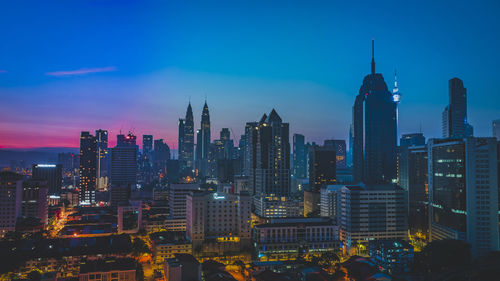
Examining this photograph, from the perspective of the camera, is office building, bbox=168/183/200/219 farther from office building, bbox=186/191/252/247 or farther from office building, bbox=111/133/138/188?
office building, bbox=111/133/138/188

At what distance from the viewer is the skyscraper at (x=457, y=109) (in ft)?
371

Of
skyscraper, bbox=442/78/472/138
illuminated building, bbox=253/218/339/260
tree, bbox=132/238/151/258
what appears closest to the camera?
tree, bbox=132/238/151/258

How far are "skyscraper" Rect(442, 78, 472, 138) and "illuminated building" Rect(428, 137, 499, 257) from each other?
53.7m

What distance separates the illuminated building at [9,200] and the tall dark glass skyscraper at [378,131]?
4376 inches

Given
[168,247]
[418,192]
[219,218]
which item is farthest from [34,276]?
[418,192]

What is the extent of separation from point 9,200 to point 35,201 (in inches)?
337

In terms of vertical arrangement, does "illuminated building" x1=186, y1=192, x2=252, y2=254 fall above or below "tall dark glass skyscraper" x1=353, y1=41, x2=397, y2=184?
below

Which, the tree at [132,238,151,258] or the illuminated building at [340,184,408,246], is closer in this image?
the tree at [132,238,151,258]

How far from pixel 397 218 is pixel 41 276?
5807cm

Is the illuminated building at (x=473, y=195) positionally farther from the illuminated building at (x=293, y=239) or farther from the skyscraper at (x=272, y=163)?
the skyscraper at (x=272, y=163)

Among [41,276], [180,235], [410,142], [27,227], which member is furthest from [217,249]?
[410,142]

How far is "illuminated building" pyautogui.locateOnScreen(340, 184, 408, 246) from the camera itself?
69438 mm

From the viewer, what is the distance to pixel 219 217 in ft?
228

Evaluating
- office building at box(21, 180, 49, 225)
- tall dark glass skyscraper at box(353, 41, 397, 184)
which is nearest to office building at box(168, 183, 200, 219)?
office building at box(21, 180, 49, 225)
